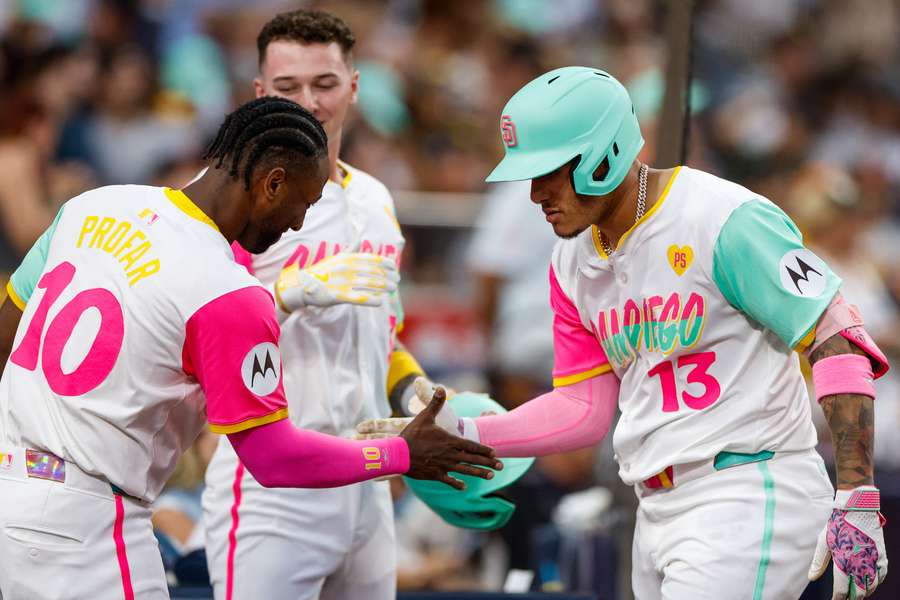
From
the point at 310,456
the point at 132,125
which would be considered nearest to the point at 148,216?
the point at 310,456

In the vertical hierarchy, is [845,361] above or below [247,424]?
above

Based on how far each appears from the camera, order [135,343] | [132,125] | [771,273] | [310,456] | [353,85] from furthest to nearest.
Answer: [132,125] < [353,85] < [310,456] < [771,273] < [135,343]

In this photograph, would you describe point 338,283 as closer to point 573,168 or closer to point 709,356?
point 573,168

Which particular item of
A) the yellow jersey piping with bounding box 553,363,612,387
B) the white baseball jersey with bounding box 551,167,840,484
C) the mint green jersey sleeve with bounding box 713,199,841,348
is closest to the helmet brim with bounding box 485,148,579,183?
the white baseball jersey with bounding box 551,167,840,484

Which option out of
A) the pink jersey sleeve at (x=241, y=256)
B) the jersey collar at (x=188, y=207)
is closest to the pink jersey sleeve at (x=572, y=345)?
the pink jersey sleeve at (x=241, y=256)

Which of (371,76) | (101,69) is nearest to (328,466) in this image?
(101,69)

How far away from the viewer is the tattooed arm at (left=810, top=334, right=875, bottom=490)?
3316 mm

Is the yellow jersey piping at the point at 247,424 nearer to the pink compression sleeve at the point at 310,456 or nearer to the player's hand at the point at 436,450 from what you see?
the pink compression sleeve at the point at 310,456

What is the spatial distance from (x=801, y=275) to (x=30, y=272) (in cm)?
204

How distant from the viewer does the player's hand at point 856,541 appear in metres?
3.26

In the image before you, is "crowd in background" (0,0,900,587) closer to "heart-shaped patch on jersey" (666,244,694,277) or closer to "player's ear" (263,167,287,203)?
"heart-shaped patch on jersey" (666,244,694,277)

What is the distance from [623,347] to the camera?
3.73m

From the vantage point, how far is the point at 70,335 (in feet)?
10.7

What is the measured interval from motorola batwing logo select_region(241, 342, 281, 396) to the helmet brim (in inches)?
28.8
